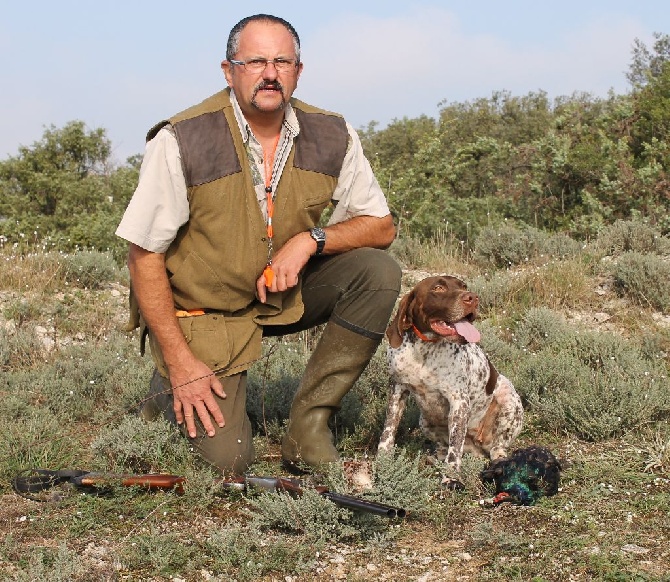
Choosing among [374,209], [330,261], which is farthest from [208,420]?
[374,209]

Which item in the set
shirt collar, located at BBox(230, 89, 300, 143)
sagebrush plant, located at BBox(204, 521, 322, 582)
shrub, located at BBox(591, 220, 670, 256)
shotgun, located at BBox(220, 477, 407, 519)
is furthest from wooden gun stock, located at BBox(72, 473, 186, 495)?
shrub, located at BBox(591, 220, 670, 256)

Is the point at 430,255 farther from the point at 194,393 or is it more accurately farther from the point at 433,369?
the point at 194,393

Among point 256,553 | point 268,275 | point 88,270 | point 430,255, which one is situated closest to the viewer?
point 256,553

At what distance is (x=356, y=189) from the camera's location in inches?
171

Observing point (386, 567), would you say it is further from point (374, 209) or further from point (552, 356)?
point (552, 356)

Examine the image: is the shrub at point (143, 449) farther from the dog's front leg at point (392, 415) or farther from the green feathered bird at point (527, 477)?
the green feathered bird at point (527, 477)

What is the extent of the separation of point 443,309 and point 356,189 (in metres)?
0.75

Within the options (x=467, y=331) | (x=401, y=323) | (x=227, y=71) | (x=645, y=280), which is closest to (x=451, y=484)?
(x=467, y=331)

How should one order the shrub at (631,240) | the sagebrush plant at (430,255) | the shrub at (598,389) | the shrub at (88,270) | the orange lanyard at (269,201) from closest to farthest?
the orange lanyard at (269,201), the shrub at (598,389), the shrub at (88,270), the shrub at (631,240), the sagebrush plant at (430,255)

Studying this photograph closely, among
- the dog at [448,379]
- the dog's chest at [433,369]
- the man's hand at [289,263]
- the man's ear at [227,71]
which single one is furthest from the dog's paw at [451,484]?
the man's ear at [227,71]

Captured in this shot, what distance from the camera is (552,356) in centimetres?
574

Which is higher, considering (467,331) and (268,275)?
(268,275)

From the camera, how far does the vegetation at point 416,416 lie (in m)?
3.22

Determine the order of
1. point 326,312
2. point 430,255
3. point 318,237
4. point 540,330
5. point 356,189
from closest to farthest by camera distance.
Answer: point 318,237, point 356,189, point 326,312, point 540,330, point 430,255
